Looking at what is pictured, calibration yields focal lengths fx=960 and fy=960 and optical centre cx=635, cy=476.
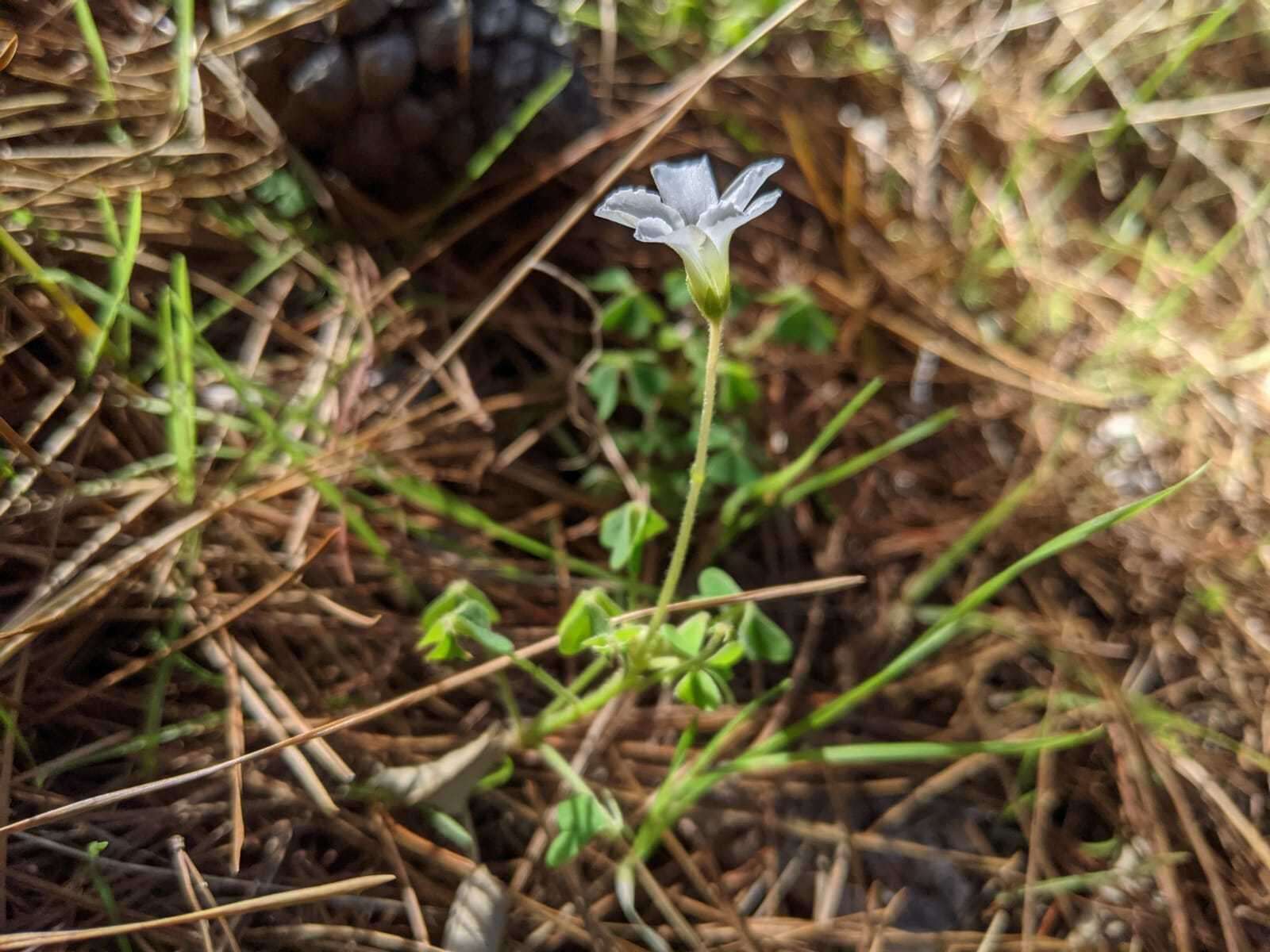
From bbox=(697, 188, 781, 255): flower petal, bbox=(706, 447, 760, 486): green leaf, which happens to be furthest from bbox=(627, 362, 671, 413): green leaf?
bbox=(697, 188, 781, 255): flower petal

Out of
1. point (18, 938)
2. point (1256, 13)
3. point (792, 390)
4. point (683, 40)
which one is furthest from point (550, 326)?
point (1256, 13)

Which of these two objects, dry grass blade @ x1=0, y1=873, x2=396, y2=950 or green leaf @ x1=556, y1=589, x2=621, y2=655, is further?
green leaf @ x1=556, y1=589, x2=621, y2=655

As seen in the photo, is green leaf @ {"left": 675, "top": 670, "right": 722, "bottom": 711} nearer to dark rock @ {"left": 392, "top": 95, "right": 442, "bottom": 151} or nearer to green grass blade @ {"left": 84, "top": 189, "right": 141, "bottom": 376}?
green grass blade @ {"left": 84, "top": 189, "right": 141, "bottom": 376}

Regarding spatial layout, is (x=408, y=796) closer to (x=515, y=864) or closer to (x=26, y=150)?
(x=515, y=864)

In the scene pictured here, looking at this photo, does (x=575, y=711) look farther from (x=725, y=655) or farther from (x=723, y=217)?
(x=723, y=217)

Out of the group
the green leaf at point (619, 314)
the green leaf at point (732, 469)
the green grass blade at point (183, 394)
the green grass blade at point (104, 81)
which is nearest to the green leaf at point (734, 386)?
the green leaf at point (732, 469)

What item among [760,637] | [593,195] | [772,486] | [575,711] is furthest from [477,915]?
[593,195]
